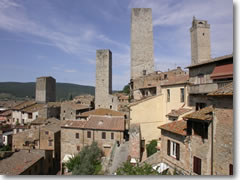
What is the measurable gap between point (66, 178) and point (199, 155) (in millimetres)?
4196

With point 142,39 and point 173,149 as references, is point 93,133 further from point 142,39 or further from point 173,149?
point 142,39

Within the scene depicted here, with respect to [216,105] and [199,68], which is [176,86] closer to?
[199,68]

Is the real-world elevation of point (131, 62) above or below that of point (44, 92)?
above

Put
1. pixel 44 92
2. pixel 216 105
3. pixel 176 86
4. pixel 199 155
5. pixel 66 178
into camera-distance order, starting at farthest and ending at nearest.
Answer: pixel 44 92
pixel 176 86
pixel 199 155
pixel 216 105
pixel 66 178

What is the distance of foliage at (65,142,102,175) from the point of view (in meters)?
9.77

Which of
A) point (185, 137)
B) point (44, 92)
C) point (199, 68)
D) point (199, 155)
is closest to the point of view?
point (199, 155)

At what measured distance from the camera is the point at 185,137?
6098mm

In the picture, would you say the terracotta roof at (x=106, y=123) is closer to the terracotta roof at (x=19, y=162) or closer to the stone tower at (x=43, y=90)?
the terracotta roof at (x=19, y=162)

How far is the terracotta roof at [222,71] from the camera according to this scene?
633 centimetres

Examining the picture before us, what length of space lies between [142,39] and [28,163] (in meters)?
18.8

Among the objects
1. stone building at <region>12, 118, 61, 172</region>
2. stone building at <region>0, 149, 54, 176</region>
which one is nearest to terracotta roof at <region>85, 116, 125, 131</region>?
stone building at <region>0, 149, 54, 176</region>

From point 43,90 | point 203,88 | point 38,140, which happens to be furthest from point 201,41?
point 43,90

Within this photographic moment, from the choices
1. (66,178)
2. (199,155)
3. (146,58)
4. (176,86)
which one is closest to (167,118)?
(176,86)

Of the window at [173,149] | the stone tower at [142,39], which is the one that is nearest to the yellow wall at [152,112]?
the window at [173,149]
